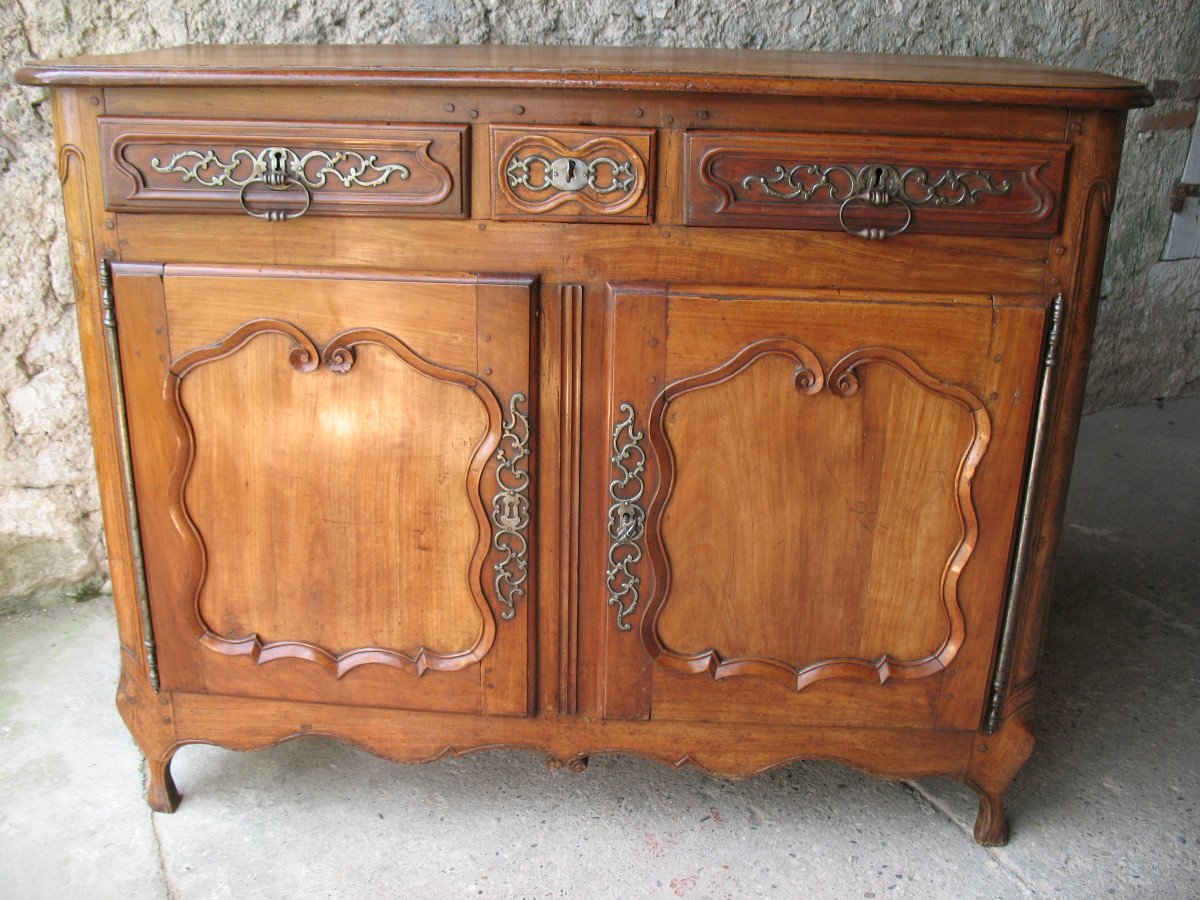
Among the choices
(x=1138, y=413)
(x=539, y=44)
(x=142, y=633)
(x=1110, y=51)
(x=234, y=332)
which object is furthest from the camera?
(x=1138, y=413)

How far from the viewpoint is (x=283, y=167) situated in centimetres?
138

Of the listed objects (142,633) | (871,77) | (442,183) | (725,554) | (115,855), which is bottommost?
(115,855)

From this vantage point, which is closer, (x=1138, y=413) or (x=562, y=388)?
(x=562, y=388)

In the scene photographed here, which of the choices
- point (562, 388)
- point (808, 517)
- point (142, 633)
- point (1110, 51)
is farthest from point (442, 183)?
point (1110, 51)

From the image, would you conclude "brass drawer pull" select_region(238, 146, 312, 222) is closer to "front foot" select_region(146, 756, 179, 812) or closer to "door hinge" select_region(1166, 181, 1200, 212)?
"front foot" select_region(146, 756, 179, 812)

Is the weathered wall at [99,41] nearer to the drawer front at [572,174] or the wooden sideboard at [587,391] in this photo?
the wooden sideboard at [587,391]

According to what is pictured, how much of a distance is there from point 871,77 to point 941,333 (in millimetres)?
340

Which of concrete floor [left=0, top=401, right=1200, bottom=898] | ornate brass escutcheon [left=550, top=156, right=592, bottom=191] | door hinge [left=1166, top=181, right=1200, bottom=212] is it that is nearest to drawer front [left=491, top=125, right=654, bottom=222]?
ornate brass escutcheon [left=550, top=156, right=592, bottom=191]

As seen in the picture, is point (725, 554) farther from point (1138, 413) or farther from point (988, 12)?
point (1138, 413)

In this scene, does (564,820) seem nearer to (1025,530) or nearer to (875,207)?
(1025,530)

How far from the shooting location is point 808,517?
4.95ft

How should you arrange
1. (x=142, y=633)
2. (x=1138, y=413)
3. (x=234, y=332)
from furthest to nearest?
(x=1138, y=413)
(x=142, y=633)
(x=234, y=332)

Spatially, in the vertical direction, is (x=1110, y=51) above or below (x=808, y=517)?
above

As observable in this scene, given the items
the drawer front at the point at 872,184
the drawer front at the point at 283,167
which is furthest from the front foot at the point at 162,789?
the drawer front at the point at 872,184
